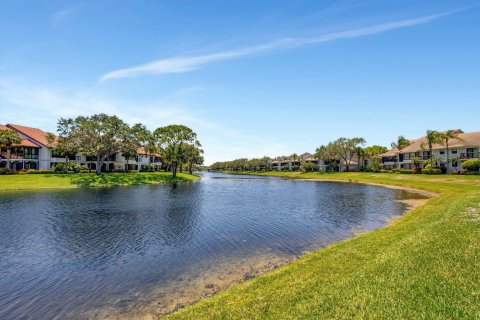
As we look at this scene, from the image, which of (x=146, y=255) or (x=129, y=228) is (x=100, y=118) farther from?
(x=146, y=255)

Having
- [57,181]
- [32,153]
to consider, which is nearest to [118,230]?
[57,181]

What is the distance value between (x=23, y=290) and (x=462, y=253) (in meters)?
20.5

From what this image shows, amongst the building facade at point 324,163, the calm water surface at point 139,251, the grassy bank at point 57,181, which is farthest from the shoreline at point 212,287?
the building facade at point 324,163

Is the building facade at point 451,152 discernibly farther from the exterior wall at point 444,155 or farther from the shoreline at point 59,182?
the shoreline at point 59,182

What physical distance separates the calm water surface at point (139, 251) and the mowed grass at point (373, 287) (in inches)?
110

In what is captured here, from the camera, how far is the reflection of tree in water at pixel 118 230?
18.3 meters

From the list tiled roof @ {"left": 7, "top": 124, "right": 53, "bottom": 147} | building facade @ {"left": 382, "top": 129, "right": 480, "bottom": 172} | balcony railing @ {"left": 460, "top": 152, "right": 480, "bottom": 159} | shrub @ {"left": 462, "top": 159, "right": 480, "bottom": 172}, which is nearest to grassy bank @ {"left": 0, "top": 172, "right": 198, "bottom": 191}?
tiled roof @ {"left": 7, "top": 124, "right": 53, "bottom": 147}

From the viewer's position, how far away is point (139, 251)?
18438mm

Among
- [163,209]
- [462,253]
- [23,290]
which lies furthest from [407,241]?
[163,209]

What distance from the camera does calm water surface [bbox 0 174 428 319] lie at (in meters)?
11.9

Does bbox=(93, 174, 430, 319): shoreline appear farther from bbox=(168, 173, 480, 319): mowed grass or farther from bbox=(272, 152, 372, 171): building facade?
bbox=(272, 152, 372, 171): building facade

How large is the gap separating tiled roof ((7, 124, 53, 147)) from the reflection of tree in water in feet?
231

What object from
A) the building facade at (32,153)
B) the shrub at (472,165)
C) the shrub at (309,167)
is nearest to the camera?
the shrub at (472,165)

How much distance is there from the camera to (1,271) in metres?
14.8
